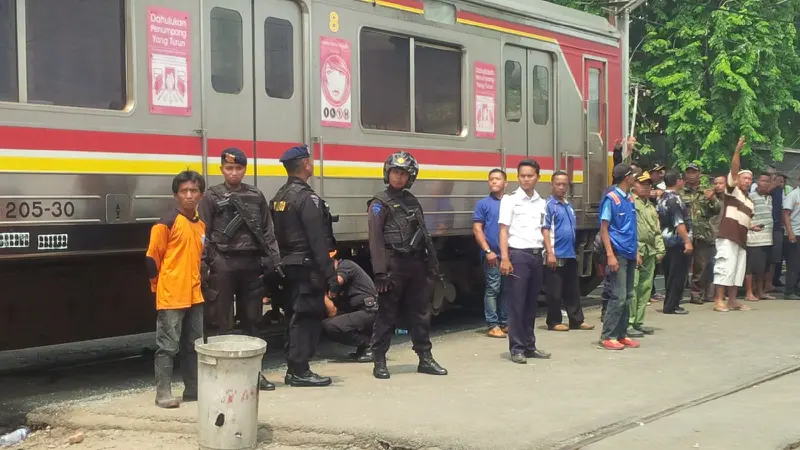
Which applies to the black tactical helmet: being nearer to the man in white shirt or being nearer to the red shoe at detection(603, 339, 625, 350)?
the man in white shirt

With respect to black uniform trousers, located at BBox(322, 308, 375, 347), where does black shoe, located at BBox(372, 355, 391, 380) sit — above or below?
below

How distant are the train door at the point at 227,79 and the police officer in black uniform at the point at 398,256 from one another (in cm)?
123

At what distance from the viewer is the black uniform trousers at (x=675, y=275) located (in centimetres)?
1171

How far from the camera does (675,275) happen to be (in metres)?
11.8

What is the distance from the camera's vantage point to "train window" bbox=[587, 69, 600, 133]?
1224cm

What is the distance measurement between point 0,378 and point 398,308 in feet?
11.1

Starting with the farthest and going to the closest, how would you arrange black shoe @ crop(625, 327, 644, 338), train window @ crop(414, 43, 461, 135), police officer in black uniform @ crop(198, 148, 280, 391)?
black shoe @ crop(625, 327, 644, 338), train window @ crop(414, 43, 461, 135), police officer in black uniform @ crop(198, 148, 280, 391)

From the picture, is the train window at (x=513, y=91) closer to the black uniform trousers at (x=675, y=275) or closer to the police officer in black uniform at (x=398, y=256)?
the black uniform trousers at (x=675, y=275)

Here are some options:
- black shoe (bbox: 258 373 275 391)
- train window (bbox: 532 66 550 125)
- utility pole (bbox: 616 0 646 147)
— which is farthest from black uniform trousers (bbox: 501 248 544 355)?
utility pole (bbox: 616 0 646 147)

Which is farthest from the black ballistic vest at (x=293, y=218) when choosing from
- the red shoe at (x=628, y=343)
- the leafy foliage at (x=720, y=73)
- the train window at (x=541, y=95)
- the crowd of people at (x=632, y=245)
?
the leafy foliage at (x=720, y=73)

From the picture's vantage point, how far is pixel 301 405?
21.6 feet

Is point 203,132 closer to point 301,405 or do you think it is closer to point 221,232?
point 221,232

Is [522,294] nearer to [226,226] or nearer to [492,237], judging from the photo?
[492,237]

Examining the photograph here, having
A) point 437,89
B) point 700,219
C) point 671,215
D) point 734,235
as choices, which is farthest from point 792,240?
point 437,89
